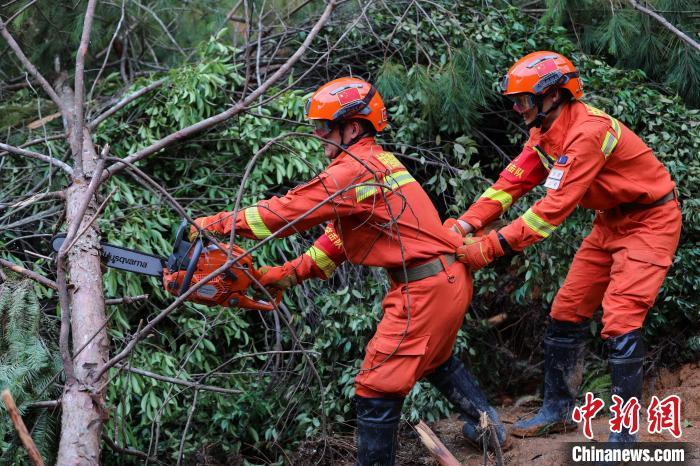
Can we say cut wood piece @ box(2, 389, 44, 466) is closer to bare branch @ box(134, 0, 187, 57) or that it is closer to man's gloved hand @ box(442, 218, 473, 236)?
man's gloved hand @ box(442, 218, 473, 236)

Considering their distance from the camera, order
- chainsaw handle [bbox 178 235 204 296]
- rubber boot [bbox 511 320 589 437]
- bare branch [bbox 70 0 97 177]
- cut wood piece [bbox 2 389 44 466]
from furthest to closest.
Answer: rubber boot [bbox 511 320 589 437] < bare branch [bbox 70 0 97 177] < chainsaw handle [bbox 178 235 204 296] < cut wood piece [bbox 2 389 44 466]

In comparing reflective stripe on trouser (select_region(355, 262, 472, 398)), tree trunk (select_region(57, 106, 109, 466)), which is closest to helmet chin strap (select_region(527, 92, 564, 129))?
reflective stripe on trouser (select_region(355, 262, 472, 398))

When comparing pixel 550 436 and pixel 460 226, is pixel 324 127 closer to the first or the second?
pixel 460 226

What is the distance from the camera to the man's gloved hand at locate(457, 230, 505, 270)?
4.05 m

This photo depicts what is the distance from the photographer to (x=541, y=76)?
14.2 ft

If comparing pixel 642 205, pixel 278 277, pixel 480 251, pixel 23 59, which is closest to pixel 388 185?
pixel 480 251

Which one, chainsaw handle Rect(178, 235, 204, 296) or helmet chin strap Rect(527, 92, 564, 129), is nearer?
chainsaw handle Rect(178, 235, 204, 296)

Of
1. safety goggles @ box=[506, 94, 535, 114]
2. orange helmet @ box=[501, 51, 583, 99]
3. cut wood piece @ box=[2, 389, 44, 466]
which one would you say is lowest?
cut wood piece @ box=[2, 389, 44, 466]

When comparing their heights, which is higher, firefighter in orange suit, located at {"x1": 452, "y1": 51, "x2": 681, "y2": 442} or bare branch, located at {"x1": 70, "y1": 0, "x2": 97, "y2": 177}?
bare branch, located at {"x1": 70, "y1": 0, "x2": 97, "y2": 177}

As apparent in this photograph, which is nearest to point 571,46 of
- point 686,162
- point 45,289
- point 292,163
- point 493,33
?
point 493,33

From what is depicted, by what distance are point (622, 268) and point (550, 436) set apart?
1182 millimetres

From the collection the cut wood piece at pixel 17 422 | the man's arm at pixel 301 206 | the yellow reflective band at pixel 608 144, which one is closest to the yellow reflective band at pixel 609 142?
the yellow reflective band at pixel 608 144

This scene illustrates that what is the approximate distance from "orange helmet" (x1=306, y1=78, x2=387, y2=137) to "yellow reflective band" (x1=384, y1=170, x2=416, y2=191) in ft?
0.98

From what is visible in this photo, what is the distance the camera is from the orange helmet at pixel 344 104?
4047 mm
